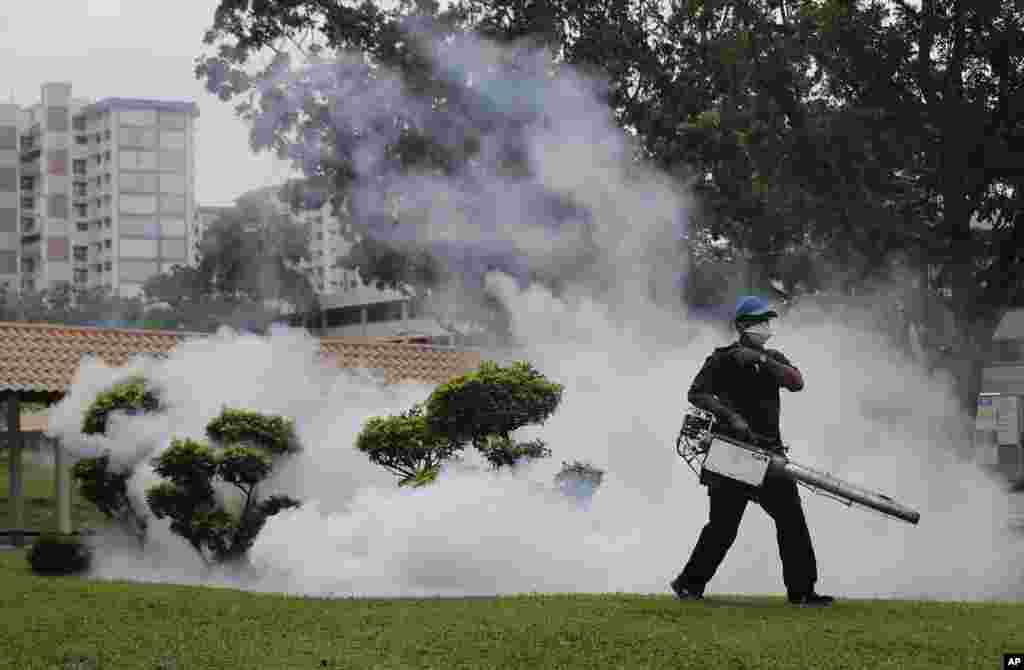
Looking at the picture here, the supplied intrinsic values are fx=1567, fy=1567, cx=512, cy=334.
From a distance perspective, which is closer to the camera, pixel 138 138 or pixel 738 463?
pixel 738 463

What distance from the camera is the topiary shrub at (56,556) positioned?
14336mm

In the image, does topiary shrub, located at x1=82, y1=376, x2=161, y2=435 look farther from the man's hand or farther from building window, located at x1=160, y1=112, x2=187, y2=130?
building window, located at x1=160, y1=112, x2=187, y2=130

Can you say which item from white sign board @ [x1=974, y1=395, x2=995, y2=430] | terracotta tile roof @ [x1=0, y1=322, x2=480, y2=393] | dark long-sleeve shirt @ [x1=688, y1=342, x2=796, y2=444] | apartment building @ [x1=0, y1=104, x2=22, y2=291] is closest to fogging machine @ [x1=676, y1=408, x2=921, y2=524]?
dark long-sleeve shirt @ [x1=688, y1=342, x2=796, y2=444]

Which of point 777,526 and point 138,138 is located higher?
point 138,138

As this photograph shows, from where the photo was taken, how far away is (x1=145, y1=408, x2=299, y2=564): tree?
591 inches

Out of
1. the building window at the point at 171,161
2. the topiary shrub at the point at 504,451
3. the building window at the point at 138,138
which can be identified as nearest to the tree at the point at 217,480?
the topiary shrub at the point at 504,451

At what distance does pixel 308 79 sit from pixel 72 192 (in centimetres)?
11569

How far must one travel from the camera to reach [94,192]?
134000 mm

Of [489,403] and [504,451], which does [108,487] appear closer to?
[489,403]

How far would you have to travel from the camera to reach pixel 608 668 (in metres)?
8.95

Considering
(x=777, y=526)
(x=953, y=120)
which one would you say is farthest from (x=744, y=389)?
(x=953, y=120)

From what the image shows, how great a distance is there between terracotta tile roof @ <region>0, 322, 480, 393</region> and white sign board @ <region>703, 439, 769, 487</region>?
13.2m

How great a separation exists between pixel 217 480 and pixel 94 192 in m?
124

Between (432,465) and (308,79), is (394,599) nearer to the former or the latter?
(432,465)
